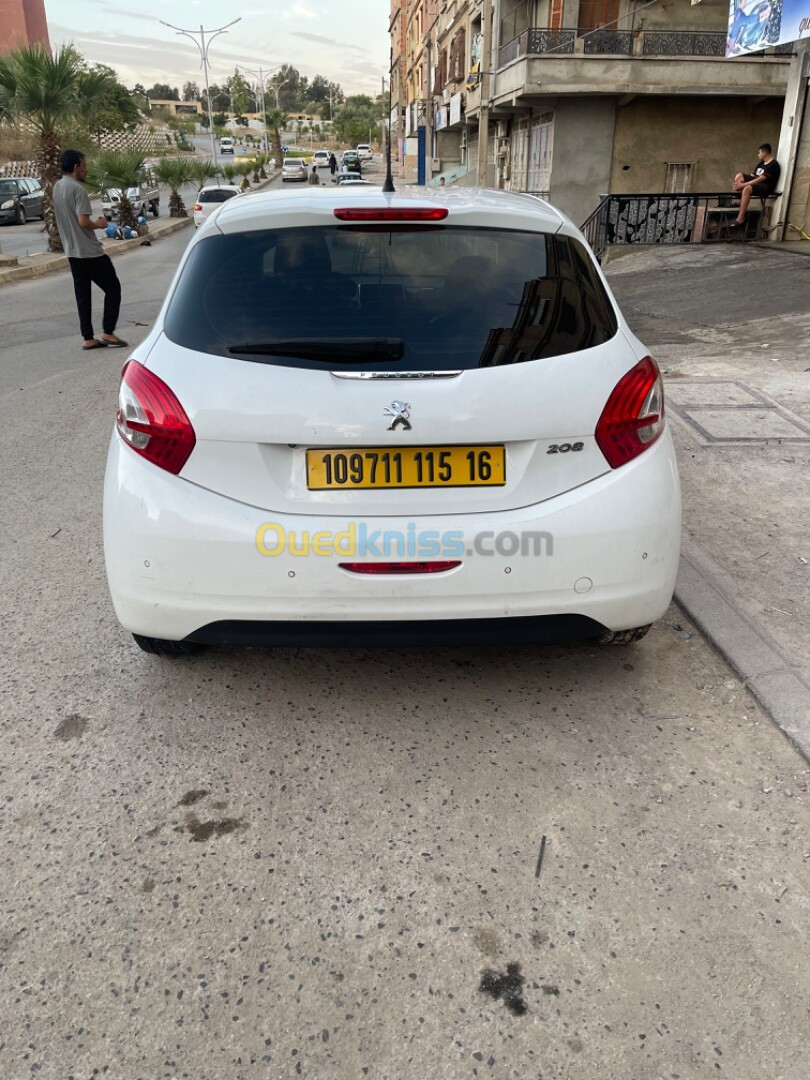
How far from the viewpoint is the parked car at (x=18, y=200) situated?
33.9 meters

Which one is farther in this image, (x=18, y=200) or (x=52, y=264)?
(x=18, y=200)

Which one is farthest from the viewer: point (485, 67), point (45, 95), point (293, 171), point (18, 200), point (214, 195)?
point (293, 171)

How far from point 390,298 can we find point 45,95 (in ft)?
72.6

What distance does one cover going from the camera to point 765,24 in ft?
49.5

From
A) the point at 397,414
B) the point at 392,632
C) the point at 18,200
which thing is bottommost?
the point at 392,632

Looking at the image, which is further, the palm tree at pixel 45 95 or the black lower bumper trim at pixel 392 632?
the palm tree at pixel 45 95

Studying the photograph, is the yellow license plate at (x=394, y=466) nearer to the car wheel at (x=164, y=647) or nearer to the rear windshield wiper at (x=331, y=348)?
the rear windshield wiper at (x=331, y=348)

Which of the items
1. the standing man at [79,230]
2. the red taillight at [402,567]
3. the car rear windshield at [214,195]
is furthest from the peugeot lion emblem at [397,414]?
the car rear windshield at [214,195]

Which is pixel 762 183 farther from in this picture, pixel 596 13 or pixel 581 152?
pixel 596 13

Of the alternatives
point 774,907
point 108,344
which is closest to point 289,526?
point 774,907

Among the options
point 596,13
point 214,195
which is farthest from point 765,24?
point 214,195

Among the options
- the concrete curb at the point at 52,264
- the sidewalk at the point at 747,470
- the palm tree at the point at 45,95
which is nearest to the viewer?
the sidewalk at the point at 747,470

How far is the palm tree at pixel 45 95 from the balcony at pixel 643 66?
506 inches

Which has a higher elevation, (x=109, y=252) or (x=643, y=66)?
(x=643, y=66)
